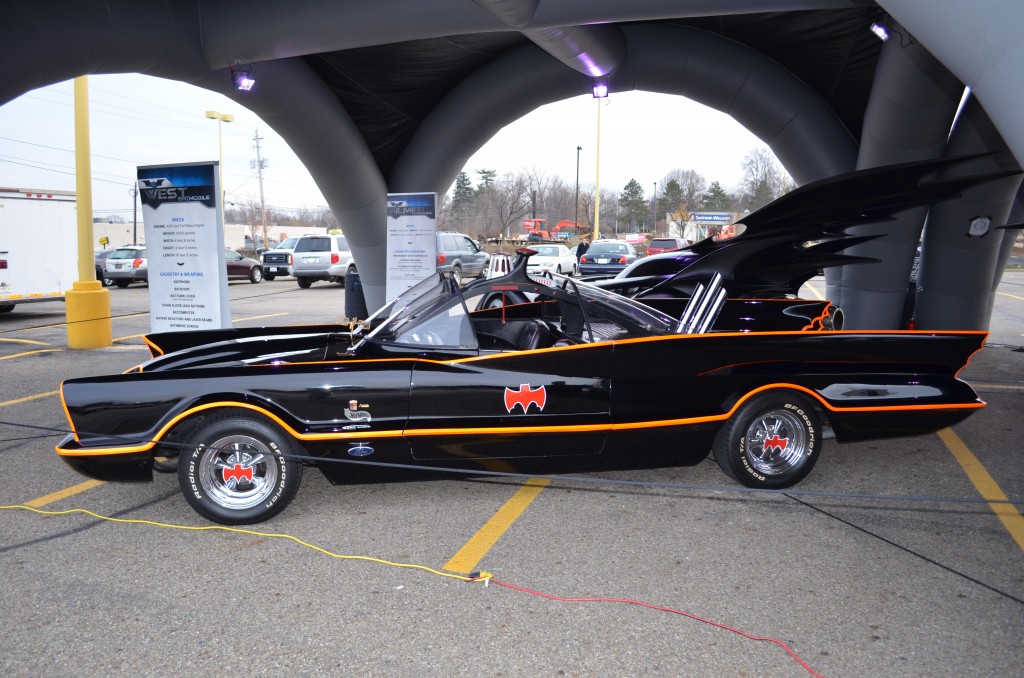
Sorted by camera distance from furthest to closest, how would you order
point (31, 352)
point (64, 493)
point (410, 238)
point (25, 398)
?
point (410, 238)
point (31, 352)
point (25, 398)
point (64, 493)

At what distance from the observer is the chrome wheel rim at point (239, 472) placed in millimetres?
3814

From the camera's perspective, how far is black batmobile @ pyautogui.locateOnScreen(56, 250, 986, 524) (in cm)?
380

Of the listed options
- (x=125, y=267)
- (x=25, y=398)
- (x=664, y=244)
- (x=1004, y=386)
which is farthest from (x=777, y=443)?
(x=664, y=244)

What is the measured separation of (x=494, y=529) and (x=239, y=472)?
1421 mm

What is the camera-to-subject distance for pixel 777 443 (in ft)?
14.5

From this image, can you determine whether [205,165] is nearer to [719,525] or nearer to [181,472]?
[181,472]

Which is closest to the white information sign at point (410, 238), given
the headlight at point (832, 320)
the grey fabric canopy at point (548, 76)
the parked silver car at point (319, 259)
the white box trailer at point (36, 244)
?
the grey fabric canopy at point (548, 76)

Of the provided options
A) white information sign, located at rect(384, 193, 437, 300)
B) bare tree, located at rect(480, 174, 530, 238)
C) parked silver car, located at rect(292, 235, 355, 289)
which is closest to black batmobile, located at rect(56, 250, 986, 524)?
white information sign, located at rect(384, 193, 437, 300)

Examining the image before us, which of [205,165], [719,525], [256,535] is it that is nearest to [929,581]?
[719,525]

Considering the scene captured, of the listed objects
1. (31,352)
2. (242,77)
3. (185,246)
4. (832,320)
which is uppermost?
(242,77)

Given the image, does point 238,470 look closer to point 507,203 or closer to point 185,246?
point 185,246

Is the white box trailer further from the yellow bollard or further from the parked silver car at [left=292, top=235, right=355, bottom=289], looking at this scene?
the parked silver car at [left=292, top=235, right=355, bottom=289]

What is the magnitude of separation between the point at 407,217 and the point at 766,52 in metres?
5.91

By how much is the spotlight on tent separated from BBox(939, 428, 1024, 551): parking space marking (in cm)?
785
